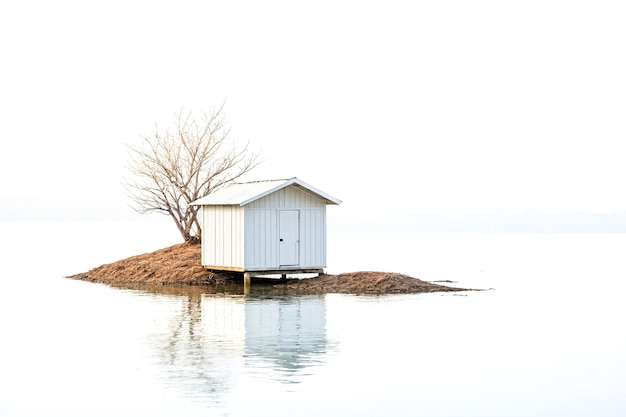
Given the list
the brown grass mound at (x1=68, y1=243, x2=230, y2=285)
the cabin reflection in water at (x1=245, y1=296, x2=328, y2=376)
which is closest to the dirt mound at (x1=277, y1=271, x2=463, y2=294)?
the cabin reflection in water at (x1=245, y1=296, x2=328, y2=376)

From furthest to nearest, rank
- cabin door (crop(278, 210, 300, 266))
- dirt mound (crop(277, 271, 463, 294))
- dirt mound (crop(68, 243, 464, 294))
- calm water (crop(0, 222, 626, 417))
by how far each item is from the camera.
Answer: cabin door (crop(278, 210, 300, 266)) → dirt mound (crop(68, 243, 464, 294)) → dirt mound (crop(277, 271, 463, 294)) → calm water (crop(0, 222, 626, 417))

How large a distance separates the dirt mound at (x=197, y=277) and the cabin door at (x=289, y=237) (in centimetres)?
79

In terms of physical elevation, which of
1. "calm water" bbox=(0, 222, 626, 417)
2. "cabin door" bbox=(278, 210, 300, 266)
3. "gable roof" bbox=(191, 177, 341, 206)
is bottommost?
"calm water" bbox=(0, 222, 626, 417)

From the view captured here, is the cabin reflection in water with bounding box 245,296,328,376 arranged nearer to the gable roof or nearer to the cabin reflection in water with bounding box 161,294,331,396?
the cabin reflection in water with bounding box 161,294,331,396

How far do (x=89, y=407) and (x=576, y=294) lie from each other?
22250 mm

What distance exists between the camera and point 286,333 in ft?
67.9

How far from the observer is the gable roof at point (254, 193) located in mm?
31188

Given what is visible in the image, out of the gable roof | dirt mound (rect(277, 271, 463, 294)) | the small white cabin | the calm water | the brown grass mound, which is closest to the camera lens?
the calm water

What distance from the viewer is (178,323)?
22625 mm

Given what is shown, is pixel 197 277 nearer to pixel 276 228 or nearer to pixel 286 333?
pixel 276 228

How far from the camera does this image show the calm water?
45.7ft

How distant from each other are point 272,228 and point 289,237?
2.09 feet

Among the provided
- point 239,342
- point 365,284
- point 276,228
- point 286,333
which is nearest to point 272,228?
point 276,228

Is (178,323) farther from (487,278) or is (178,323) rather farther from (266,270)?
(487,278)
